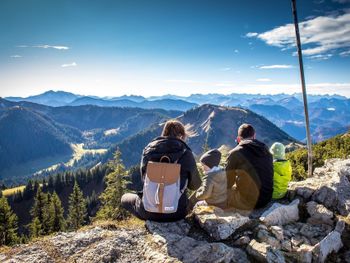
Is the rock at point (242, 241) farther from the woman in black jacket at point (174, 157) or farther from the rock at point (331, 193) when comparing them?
the rock at point (331, 193)

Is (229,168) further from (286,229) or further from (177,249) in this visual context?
(177,249)

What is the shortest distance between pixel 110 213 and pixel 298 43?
32.2 metres

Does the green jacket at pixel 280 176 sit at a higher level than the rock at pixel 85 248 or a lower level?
higher

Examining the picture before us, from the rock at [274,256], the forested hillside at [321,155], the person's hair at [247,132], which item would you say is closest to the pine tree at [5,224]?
the forested hillside at [321,155]

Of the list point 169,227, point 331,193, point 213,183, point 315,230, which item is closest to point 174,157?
point 213,183

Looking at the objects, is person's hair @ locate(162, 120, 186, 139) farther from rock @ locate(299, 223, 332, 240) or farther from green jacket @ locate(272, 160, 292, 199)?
rock @ locate(299, 223, 332, 240)

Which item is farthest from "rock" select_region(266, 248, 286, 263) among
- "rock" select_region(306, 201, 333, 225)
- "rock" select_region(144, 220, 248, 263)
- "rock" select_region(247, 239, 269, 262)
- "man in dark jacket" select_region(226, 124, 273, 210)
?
"rock" select_region(306, 201, 333, 225)

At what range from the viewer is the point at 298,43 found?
48.1 ft

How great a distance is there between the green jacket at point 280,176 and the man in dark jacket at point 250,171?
1.06 m

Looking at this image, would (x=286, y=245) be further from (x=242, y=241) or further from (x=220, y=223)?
(x=220, y=223)

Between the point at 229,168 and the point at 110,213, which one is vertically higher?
the point at 229,168

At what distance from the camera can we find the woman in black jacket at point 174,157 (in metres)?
9.25

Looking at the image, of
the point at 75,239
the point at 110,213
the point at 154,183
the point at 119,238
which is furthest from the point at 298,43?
the point at 110,213

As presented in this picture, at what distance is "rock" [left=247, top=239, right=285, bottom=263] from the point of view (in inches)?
284
